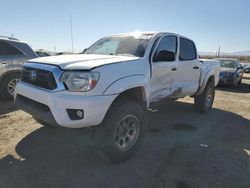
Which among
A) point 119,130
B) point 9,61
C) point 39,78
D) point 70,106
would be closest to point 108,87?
point 70,106

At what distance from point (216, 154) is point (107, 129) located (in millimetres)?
1994

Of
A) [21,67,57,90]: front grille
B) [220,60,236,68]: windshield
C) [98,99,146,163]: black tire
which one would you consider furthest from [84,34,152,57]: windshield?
[220,60,236,68]: windshield

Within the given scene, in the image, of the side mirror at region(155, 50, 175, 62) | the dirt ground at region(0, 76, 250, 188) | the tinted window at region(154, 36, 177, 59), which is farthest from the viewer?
the tinted window at region(154, 36, 177, 59)

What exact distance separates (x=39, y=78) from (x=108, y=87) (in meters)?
1.01

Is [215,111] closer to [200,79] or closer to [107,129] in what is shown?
[200,79]

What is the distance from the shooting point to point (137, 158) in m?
3.68

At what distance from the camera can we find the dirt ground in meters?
3.04

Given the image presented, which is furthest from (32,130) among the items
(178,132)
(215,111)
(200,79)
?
(215,111)

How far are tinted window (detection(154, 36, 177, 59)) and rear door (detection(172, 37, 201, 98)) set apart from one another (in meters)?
0.27

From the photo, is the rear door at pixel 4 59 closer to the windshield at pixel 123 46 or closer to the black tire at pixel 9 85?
the black tire at pixel 9 85

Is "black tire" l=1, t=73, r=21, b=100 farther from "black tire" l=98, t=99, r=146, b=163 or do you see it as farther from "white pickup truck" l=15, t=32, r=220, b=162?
"black tire" l=98, t=99, r=146, b=163

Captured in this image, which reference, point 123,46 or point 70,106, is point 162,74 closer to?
point 123,46

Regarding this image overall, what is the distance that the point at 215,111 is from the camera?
7.02 meters

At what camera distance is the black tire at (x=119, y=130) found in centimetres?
319
